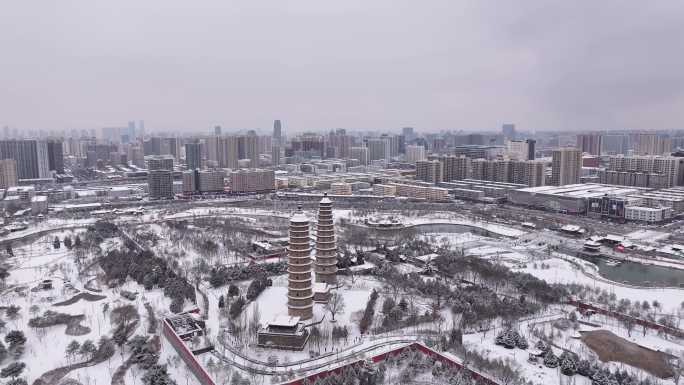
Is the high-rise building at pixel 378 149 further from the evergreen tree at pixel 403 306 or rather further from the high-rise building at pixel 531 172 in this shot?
the evergreen tree at pixel 403 306

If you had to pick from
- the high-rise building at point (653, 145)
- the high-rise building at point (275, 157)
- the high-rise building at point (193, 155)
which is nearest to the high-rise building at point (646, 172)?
the high-rise building at point (653, 145)

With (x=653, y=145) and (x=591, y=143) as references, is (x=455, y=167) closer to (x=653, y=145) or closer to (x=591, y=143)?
(x=653, y=145)

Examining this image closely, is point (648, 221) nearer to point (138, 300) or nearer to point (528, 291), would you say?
point (528, 291)

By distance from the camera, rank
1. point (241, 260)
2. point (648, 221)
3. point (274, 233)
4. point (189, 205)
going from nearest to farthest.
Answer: point (241, 260) → point (274, 233) → point (648, 221) → point (189, 205)

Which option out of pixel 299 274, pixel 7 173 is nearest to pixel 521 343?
pixel 299 274

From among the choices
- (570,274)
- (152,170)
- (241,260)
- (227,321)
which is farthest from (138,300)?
(152,170)

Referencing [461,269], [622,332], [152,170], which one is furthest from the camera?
[152,170]

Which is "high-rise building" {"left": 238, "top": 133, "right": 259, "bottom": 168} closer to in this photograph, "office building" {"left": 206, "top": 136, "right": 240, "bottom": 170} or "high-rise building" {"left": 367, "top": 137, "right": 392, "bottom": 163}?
"office building" {"left": 206, "top": 136, "right": 240, "bottom": 170}
